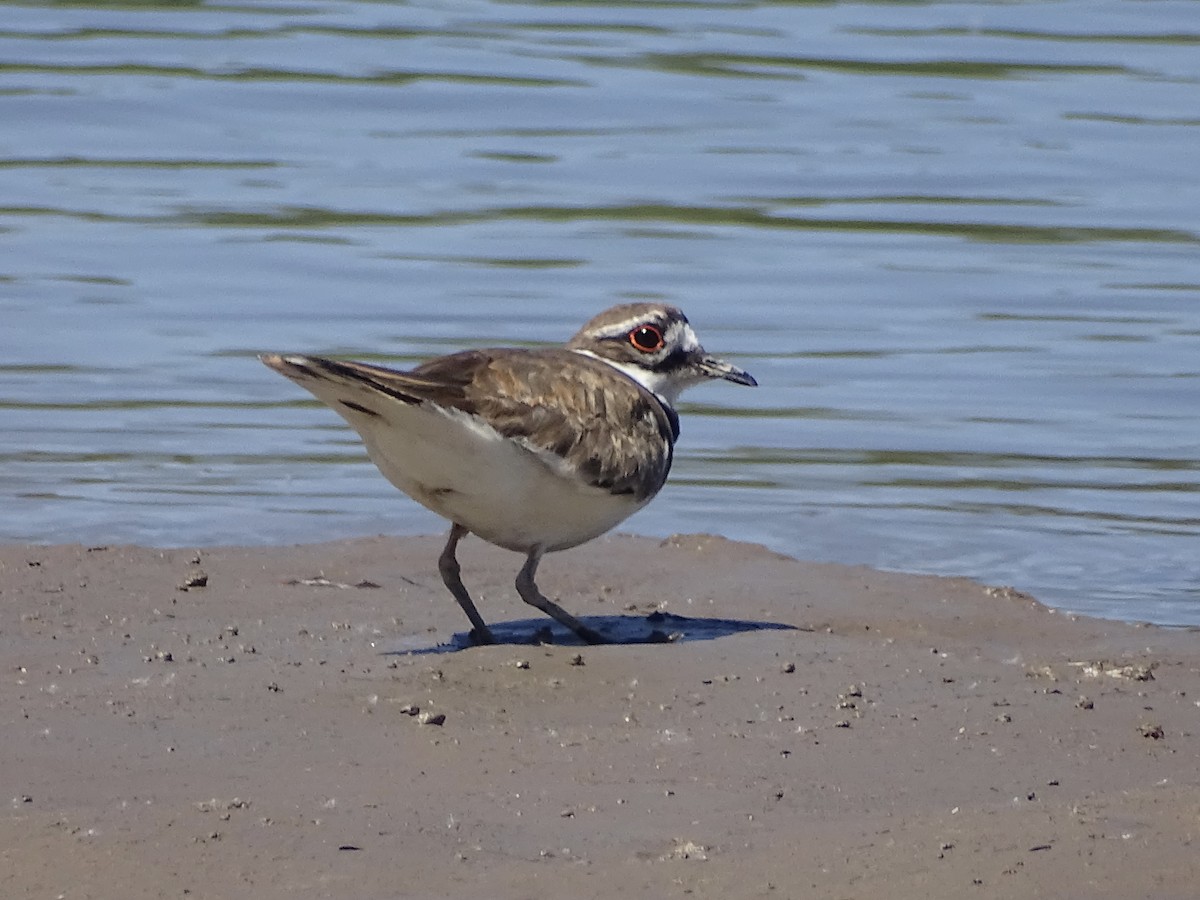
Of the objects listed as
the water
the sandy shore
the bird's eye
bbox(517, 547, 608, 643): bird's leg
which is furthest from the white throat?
bbox(517, 547, 608, 643): bird's leg

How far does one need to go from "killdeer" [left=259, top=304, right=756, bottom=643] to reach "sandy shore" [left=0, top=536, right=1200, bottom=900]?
0.36 m

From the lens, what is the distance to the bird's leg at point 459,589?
7.33 meters

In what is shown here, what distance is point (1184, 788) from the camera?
5664 mm

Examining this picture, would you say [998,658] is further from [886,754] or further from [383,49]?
[383,49]

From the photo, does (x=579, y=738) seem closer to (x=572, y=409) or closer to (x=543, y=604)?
(x=543, y=604)

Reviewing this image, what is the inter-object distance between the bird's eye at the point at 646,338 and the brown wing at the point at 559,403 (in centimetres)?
45

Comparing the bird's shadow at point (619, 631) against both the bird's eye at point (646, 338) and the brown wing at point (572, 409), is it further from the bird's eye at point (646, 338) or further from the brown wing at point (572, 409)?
the bird's eye at point (646, 338)

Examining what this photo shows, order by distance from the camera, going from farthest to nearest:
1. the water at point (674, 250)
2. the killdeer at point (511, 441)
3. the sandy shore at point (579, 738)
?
the water at point (674, 250), the killdeer at point (511, 441), the sandy shore at point (579, 738)

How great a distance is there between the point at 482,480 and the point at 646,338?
5.39ft

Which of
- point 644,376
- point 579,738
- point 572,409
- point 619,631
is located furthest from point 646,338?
point 579,738

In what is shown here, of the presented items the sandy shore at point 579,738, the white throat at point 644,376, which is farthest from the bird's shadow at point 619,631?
the white throat at point 644,376

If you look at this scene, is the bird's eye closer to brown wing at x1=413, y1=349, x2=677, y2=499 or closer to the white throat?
the white throat

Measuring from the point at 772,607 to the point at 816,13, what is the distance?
657 inches

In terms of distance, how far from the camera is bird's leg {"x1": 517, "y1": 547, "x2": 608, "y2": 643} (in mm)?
7418
